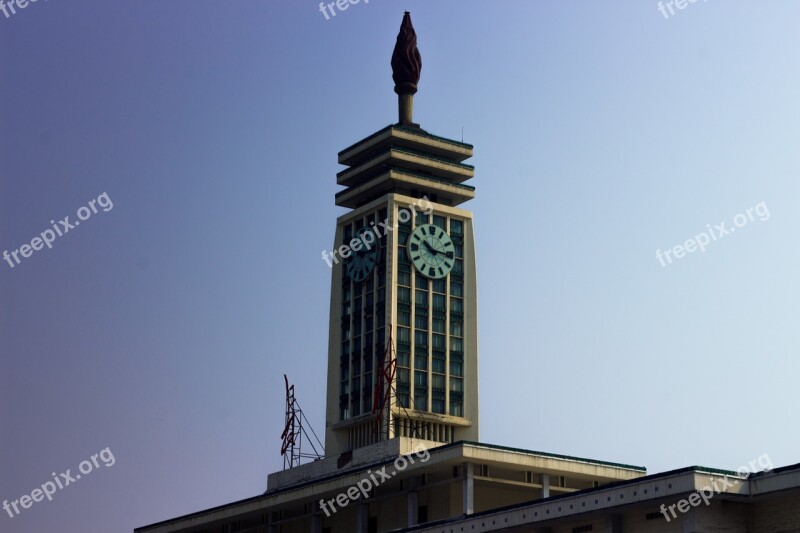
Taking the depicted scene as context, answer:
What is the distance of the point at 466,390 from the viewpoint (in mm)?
143250

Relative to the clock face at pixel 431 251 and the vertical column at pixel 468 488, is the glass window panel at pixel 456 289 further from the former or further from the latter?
the vertical column at pixel 468 488

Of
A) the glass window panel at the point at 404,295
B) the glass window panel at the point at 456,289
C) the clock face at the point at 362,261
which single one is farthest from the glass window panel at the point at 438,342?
the clock face at the point at 362,261

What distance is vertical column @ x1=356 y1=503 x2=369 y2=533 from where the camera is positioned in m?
111

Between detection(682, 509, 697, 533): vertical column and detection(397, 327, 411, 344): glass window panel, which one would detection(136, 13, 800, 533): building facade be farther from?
detection(682, 509, 697, 533): vertical column

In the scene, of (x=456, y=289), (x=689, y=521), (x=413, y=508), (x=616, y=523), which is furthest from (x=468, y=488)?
(x=456, y=289)

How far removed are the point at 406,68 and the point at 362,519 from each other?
6033 centimetres

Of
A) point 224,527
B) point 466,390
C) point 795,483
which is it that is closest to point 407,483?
point 224,527

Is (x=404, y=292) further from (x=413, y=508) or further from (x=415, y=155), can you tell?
(x=413, y=508)

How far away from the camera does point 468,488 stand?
10244 centimetres

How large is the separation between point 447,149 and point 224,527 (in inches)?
1872

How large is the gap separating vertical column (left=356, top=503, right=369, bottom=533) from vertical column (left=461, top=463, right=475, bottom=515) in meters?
11.0

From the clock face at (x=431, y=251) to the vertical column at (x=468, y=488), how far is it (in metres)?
43.6

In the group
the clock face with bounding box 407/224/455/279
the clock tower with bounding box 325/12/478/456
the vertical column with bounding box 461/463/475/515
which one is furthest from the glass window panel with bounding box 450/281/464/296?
the vertical column with bounding box 461/463/475/515

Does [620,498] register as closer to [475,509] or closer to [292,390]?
[475,509]
